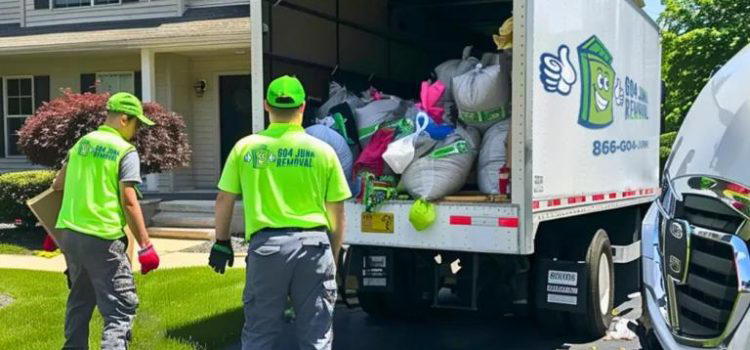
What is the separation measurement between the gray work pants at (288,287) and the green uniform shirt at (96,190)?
1180 millimetres

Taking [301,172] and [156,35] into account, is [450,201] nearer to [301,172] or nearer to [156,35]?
[301,172]

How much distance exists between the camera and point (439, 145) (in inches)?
223

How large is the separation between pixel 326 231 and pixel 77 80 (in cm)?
1378

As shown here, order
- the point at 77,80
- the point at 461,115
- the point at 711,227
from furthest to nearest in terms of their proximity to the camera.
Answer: the point at 77,80 → the point at 461,115 → the point at 711,227

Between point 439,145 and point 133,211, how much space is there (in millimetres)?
2166

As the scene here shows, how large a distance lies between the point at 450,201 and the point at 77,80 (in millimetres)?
13123

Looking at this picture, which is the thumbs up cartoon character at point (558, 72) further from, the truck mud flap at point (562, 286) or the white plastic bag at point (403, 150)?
the truck mud flap at point (562, 286)

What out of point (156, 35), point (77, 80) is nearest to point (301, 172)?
point (156, 35)

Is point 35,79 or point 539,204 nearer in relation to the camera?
point 539,204

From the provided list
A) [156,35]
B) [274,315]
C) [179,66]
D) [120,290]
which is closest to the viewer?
[274,315]

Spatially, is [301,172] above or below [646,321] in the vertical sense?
above

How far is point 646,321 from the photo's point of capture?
3.55m

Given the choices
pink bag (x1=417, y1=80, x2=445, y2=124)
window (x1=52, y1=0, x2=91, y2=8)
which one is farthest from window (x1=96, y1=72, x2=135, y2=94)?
pink bag (x1=417, y1=80, x2=445, y2=124)

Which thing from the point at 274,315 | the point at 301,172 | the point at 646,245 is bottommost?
the point at 274,315
